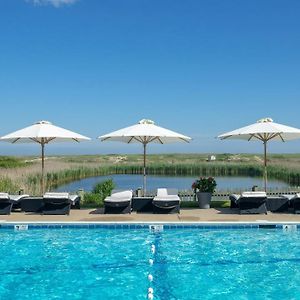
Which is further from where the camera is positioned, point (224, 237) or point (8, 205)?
point (8, 205)

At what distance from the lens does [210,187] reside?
37.7ft

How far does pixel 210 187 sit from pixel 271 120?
2.42m

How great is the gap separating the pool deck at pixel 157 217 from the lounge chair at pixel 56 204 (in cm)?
19

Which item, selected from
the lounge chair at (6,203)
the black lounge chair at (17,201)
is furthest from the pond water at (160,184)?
the lounge chair at (6,203)

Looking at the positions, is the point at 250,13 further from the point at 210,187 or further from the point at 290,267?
the point at 290,267

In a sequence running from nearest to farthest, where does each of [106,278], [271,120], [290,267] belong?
[106,278]
[290,267]
[271,120]

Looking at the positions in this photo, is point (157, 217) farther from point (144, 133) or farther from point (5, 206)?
point (5, 206)

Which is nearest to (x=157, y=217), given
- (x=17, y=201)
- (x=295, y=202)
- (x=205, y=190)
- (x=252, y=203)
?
(x=205, y=190)

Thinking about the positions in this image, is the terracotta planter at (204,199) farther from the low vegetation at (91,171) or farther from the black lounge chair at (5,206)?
the black lounge chair at (5,206)

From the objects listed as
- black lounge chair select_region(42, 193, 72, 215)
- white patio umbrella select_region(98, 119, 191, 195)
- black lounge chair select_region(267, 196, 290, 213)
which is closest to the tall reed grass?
white patio umbrella select_region(98, 119, 191, 195)

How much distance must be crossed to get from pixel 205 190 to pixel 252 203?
1.63m

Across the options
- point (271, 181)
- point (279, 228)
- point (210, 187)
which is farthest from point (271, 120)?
point (271, 181)

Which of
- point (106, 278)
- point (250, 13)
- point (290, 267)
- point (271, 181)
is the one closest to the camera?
point (106, 278)

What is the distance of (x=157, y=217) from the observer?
9961mm
